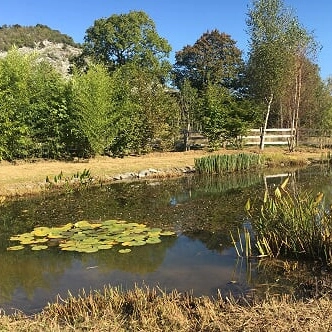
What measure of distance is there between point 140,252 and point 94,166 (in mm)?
11181

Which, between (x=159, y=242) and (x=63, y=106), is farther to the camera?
(x=63, y=106)

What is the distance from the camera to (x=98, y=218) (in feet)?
34.2

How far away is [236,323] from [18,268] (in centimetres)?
442

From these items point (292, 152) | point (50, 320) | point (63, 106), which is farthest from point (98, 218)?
point (292, 152)

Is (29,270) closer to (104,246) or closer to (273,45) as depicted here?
(104,246)

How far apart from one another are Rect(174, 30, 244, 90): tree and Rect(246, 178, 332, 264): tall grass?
3556cm

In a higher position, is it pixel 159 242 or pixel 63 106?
pixel 63 106

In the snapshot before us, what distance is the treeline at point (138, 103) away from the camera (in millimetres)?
19812

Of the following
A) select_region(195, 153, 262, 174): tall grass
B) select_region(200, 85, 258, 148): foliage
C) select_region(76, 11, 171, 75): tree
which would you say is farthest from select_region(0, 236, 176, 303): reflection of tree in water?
select_region(76, 11, 171, 75): tree

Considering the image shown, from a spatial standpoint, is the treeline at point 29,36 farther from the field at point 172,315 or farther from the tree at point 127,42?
the field at point 172,315

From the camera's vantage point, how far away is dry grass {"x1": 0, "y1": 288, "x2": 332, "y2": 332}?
406 centimetres

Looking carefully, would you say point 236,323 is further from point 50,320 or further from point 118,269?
point 118,269

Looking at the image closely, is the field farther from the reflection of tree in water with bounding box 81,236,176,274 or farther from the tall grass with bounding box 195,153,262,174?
the tall grass with bounding box 195,153,262,174

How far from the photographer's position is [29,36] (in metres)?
75.1
